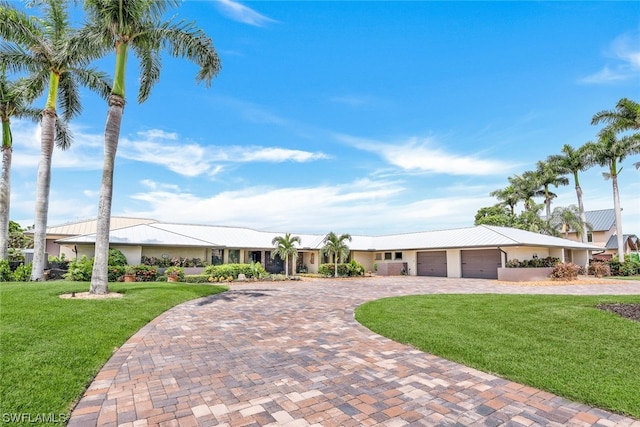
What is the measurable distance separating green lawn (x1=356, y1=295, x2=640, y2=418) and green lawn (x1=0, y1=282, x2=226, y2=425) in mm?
5384

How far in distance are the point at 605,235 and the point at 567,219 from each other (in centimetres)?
1279

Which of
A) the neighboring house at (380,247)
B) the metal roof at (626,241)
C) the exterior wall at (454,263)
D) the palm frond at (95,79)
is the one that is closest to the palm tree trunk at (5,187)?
the neighboring house at (380,247)

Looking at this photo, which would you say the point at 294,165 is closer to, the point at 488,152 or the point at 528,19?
the point at 488,152

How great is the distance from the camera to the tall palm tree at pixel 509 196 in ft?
132

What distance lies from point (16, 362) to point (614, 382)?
803cm

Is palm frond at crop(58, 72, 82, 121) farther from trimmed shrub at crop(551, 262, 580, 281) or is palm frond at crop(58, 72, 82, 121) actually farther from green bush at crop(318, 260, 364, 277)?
trimmed shrub at crop(551, 262, 580, 281)

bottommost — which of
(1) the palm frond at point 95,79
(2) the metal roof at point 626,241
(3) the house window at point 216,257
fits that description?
(3) the house window at point 216,257

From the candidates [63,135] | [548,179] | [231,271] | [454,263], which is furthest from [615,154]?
[63,135]

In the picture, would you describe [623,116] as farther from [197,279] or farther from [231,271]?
[197,279]

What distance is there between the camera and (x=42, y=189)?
14797 mm

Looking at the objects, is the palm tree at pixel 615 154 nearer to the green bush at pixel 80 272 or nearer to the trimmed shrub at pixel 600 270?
the trimmed shrub at pixel 600 270

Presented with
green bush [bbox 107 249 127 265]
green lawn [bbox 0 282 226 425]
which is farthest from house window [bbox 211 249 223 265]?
green lawn [bbox 0 282 226 425]

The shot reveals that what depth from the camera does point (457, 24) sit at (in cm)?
1162

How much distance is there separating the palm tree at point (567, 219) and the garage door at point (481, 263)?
50.0ft
